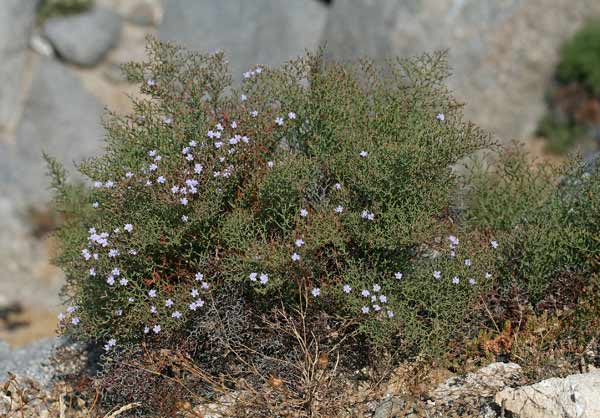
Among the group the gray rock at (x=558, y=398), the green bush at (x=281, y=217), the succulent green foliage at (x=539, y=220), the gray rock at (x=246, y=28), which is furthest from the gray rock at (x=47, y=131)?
the gray rock at (x=558, y=398)

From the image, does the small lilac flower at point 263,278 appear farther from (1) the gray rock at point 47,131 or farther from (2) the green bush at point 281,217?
(1) the gray rock at point 47,131

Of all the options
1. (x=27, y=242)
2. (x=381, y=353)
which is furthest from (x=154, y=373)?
(x=27, y=242)

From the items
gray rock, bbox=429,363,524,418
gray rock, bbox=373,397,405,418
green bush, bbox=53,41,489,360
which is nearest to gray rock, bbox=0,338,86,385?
green bush, bbox=53,41,489,360

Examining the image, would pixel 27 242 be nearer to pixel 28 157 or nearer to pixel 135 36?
pixel 28 157

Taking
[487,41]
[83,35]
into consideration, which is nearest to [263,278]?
[487,41]

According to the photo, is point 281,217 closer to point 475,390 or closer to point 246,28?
point 475,390

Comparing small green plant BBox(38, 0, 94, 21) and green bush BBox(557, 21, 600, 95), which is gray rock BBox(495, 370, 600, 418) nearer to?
green bush BBox(557, 21, 600, 95)
